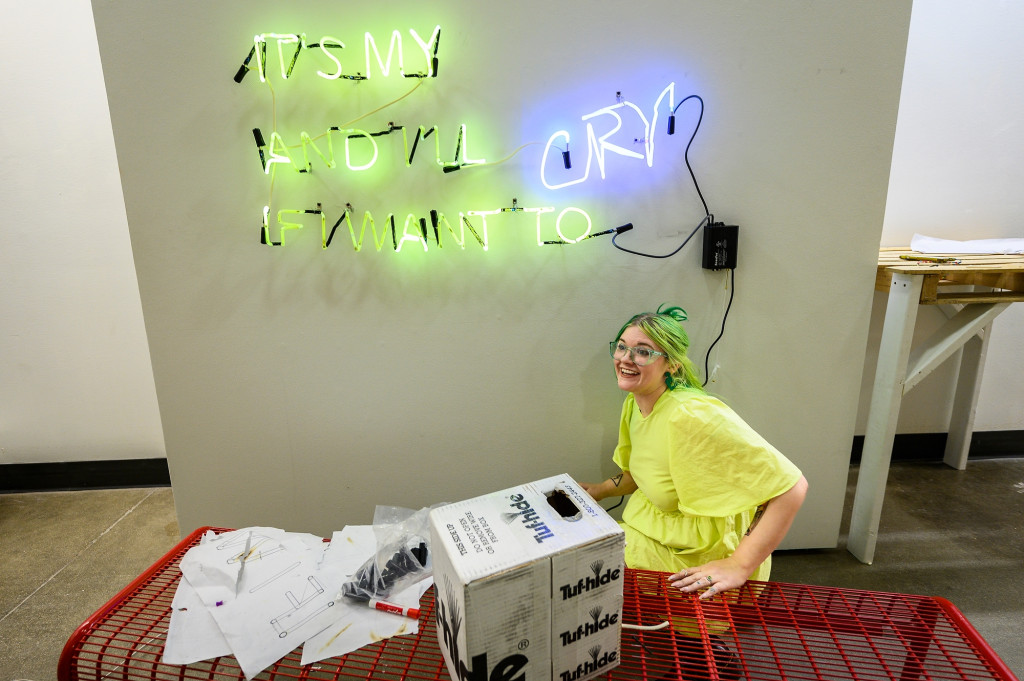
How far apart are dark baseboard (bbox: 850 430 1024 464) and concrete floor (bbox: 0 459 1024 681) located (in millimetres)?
67

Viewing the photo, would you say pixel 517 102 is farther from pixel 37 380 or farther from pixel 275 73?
pixel 37 380

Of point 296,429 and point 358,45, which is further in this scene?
point 296,429

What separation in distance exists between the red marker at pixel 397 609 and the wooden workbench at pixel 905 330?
1.98m

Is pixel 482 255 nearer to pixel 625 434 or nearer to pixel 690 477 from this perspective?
pixel 625 434

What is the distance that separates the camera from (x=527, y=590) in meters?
0.88

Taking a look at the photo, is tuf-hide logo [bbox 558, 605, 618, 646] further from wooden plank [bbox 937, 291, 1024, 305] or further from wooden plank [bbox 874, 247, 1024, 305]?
wooden plank [bbox 937, 291, 1024, 305]

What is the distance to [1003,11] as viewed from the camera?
252cm

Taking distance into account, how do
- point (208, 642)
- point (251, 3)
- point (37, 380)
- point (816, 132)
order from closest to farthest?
1. point (208, 642)
2. point (251, 3)
3. point (816, 132)
4. point (37, 380)

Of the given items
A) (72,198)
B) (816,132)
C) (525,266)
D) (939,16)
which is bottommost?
(525,266)

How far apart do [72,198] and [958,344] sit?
13.7 ft

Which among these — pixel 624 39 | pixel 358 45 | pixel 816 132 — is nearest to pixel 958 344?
pixel 816 132

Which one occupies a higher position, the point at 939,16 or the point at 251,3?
the point at 939,16

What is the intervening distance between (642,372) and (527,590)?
806 mm

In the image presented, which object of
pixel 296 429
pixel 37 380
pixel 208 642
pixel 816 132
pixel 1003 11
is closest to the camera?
pixel 208 642
